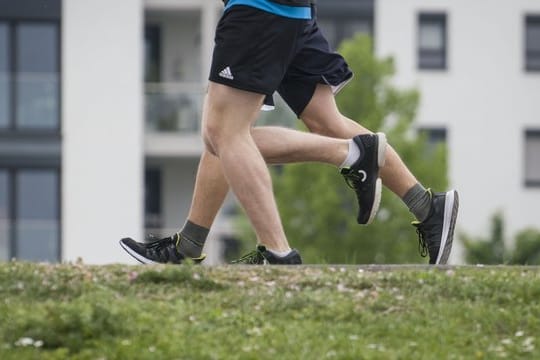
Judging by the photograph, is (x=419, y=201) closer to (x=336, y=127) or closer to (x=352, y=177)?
(x=352, y=177)

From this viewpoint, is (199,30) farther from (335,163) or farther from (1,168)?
(335,163)

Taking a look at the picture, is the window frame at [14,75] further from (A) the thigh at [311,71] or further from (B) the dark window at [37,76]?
(A) the thigh at [311,71]

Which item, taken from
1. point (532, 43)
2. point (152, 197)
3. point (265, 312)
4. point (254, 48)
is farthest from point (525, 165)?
point (265, 312)

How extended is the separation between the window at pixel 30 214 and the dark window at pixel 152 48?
3.86 m

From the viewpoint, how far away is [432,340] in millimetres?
6793

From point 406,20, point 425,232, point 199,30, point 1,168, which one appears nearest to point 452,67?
point 406,20

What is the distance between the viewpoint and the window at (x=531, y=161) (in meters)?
41.8

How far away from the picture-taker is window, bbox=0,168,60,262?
3556cm

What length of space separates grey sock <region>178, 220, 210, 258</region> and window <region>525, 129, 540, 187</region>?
1317 inches

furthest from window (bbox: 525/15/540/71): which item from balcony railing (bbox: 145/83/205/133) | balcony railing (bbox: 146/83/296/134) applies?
balcony railing (bbox: 145/83/205/133)

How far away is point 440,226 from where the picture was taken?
9062 mm

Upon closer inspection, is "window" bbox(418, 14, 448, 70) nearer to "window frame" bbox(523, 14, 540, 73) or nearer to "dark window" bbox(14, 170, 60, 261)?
"window frame" bbox(523, 14, 540, 73)

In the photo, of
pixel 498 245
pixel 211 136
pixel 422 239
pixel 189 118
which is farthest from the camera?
pixel 498 245

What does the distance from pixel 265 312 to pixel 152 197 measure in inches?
1347
